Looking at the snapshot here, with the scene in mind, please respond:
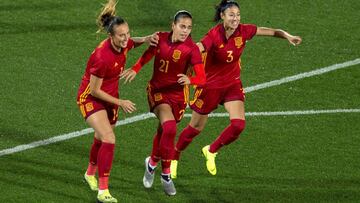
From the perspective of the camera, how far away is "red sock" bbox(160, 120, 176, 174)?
52.1 feet

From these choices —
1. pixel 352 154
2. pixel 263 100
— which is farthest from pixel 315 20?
pixel 352 154

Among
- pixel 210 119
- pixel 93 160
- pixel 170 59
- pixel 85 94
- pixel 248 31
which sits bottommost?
pixel 210 119

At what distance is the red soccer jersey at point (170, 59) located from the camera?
15.9 metres

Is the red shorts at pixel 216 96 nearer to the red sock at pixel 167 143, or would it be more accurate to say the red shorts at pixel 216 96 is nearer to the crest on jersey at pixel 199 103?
the crest on jersey at pixel 199 103

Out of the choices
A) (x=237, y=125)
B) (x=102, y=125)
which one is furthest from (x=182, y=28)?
(x=237, y=125)

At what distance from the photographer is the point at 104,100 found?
1529cm

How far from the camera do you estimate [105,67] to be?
603 inches

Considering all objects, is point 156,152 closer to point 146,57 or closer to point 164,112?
point 164,112

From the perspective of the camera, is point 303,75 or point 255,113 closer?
point 255,113

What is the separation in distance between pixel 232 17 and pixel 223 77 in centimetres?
86

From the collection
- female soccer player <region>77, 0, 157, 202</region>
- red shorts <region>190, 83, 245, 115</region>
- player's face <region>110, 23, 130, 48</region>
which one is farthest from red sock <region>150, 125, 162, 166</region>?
player's face <region>110, 23, 130, 48</region>

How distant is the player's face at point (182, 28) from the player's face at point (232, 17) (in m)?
0.85

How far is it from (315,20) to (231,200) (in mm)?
8775

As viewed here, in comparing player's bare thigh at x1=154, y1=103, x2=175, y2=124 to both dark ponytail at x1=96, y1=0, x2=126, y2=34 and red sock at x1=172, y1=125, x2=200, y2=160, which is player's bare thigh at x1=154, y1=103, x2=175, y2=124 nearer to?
red sock at x1=172, y1=125, x2=200, y2=160
